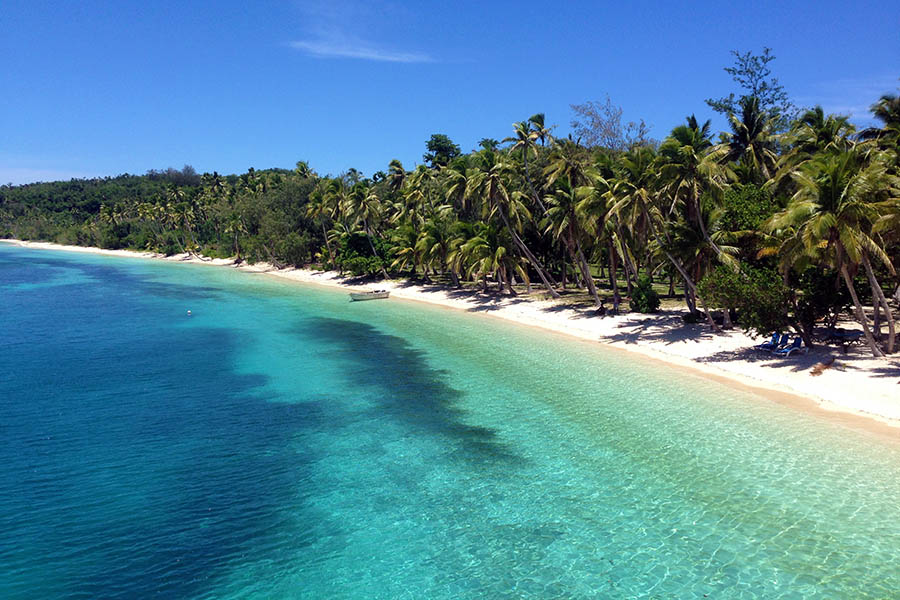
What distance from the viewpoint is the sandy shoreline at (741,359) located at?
20.0 metres

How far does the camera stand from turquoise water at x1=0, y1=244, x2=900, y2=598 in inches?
441

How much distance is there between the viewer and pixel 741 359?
1046 inches

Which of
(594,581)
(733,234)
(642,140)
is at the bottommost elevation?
(594,581)

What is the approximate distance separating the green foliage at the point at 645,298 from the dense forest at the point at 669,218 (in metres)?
0.11

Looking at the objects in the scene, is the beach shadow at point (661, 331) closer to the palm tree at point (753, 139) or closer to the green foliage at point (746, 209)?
the green foliage at point (746, 209)

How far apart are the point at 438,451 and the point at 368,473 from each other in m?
2.52

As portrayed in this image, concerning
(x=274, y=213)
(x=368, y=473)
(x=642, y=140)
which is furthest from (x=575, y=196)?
(x=274, y=213)

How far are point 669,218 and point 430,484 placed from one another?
2415 cm

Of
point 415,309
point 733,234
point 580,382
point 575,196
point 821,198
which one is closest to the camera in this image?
point 821,198

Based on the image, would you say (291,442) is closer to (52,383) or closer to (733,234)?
(52,383)

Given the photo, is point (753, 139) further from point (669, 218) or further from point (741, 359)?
point (741, 359)

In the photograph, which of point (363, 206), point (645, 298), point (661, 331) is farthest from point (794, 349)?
point (363, 206)

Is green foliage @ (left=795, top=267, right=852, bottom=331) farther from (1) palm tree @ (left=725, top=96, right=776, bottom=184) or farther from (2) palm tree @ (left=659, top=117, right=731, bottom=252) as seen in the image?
(1) palm tree @ (left=725, top=96, right=776, bottom=184)

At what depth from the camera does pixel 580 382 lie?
81.8 feet
